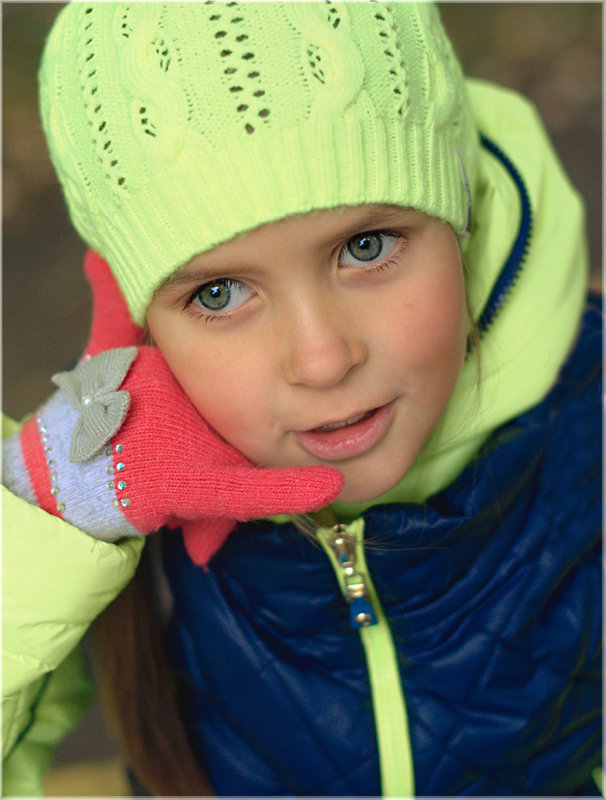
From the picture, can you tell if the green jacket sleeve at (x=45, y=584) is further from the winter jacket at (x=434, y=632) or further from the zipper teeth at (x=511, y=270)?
the zipper teeth at (x=511, y=270)

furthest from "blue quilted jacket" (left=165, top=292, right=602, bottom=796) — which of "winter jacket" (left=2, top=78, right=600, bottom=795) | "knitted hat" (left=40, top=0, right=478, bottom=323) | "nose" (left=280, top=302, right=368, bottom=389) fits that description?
"knitted hat" (left=40, top=0, right=478, bottom=323)

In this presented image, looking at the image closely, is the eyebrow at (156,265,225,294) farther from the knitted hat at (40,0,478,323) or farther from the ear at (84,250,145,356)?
the ear at (84,250,145,356)

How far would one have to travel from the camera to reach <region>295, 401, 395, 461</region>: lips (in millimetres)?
902

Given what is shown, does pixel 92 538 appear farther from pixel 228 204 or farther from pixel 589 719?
pixel 589 719

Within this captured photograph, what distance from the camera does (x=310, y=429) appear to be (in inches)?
35.4

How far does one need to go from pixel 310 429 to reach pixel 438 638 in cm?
38

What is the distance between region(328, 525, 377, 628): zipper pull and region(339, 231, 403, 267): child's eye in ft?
1.13

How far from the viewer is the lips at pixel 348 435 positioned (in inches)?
35.5

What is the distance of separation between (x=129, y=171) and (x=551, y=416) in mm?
667

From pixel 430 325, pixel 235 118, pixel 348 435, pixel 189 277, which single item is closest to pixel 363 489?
pixel 348 435

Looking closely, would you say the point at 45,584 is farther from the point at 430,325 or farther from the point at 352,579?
the point at 430,325

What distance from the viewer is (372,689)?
1063mm

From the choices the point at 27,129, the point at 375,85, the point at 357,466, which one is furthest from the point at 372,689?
the point at 27,129

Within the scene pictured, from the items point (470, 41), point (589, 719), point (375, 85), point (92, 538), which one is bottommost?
point (589, 719)
